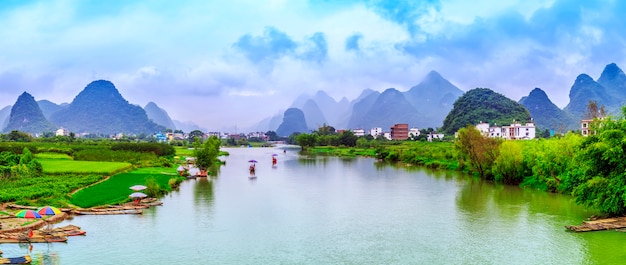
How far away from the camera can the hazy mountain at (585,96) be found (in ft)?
495

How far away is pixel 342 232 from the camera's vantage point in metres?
17.7

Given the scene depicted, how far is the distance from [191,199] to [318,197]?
6.45 meters

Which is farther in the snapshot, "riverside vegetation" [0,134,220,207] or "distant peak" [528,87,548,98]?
"distant peak" [528,87,548,98]

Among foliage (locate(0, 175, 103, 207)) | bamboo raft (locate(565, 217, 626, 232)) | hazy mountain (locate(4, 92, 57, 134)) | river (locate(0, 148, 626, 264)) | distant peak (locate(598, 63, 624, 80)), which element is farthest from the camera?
hazy mountain (locate(4, 92, 57, 134))

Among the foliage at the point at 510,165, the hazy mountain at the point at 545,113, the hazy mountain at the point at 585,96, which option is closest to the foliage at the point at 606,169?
the foliage at the point at 510,165

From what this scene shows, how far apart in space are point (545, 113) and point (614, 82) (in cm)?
4235

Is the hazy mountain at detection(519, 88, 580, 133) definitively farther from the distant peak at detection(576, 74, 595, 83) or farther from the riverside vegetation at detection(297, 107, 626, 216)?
the riverside vegetation at detection(297, 107, 626, 216)

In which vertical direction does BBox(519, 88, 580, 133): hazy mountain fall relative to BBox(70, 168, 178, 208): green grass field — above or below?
above

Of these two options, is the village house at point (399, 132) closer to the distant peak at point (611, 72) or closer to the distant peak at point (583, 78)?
the distant peak at point (583, 78)

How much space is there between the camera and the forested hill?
353ft

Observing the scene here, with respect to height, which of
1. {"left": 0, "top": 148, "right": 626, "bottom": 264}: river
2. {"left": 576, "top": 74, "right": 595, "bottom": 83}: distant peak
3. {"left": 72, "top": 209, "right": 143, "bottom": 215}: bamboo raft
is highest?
{"left": 576, "top": 74, "right": 595, "bottom": 83}: distant peak

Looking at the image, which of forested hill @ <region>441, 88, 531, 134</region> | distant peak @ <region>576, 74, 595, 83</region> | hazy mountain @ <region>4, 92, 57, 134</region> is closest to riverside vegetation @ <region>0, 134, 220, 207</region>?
forested hill @ <region>441, 88, 531, 134</region>

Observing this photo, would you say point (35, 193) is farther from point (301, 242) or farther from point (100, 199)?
point (301, 242)

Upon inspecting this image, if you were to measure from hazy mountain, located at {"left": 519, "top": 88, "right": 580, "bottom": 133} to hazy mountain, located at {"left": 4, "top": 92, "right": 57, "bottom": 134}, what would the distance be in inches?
6243
